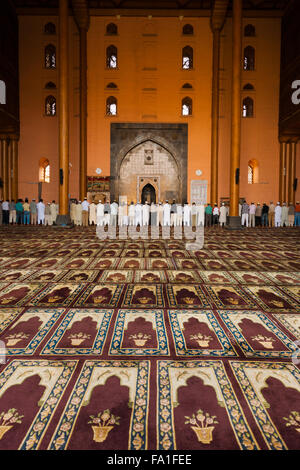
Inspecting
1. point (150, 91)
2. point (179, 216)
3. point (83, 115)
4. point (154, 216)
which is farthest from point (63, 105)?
point (179, 216)

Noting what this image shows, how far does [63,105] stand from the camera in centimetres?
1141

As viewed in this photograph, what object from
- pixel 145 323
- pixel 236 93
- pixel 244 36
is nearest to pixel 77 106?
pixel 236 93

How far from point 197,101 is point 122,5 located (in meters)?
5.04

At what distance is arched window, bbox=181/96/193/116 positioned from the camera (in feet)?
48.0

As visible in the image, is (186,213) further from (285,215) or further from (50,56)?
(50,56)

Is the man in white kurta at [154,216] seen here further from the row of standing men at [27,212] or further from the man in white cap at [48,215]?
the man in white cap at [48,215]

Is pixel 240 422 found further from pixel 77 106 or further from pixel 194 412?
pixel 77 106

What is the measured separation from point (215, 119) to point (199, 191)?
3053 millimetres

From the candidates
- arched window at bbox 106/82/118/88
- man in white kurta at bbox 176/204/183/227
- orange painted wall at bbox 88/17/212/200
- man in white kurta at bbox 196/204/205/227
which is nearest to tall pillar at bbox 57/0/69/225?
orange painted wall at bbox 88/17/212/200

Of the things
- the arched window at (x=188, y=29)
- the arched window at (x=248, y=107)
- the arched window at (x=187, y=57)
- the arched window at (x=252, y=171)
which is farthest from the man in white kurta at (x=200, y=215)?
the arched window at (x=188, y=29)

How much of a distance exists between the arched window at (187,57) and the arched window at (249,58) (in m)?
2.33

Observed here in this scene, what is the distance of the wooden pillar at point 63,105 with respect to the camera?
11188mm

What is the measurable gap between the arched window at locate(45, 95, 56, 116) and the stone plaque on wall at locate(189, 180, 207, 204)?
6.79 metres

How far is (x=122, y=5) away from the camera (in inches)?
555
